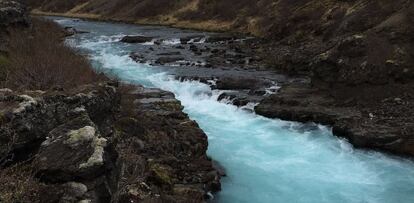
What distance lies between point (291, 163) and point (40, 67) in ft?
32.9

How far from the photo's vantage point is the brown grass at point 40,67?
16.8 meters

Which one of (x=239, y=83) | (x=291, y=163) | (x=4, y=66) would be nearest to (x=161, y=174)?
(x=291, y=163)

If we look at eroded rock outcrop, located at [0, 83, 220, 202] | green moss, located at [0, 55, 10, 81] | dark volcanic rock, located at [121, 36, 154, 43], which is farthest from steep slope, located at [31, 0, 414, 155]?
green moss, located at [0, 55, 10, 81]

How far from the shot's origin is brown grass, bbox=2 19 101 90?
55.0 ft

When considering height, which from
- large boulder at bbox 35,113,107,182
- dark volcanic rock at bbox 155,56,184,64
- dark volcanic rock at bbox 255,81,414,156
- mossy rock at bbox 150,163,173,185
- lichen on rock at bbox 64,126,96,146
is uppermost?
lichen on rock at bbox 64,126,96,146

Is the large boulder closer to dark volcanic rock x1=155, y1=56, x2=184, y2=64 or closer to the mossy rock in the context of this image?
the mossy rock

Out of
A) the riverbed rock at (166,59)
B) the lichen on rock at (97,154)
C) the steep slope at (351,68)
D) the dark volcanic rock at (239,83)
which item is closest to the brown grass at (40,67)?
the lichen on rock at (97,154)

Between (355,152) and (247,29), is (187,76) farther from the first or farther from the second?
(247,29)

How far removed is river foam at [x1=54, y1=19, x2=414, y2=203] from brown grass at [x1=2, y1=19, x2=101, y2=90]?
20.9ft

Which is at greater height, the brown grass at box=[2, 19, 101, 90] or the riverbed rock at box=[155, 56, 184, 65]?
the brown grass at box=[2, 19, 101, 90]

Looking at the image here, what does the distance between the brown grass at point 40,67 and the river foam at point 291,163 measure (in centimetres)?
636

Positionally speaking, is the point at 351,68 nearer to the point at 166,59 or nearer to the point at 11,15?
the point at 166,59

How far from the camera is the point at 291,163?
67.2 feet

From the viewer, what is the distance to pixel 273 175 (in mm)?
19297
